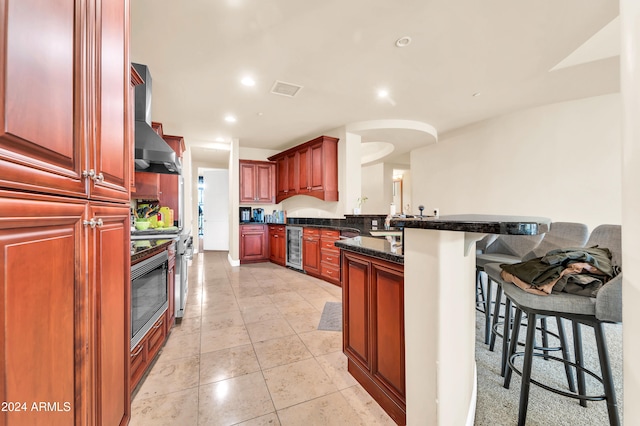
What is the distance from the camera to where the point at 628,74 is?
0.57 m

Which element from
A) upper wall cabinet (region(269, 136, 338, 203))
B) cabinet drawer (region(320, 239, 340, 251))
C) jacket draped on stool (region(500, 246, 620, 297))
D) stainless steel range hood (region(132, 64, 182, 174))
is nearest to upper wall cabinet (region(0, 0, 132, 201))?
stainless steel range hood (region(132, 64, 182, 174))

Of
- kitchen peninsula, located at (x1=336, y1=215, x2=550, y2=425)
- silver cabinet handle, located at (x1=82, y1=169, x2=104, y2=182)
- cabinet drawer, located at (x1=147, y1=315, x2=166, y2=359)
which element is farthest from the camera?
cabinet drawer, located at (x1=147, y1=315, x2=166, y2=359)

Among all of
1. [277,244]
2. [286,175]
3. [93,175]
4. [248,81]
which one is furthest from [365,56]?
[277,244]

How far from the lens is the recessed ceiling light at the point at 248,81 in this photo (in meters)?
3.00

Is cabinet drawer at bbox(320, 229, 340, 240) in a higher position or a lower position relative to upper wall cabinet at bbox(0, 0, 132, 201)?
lower

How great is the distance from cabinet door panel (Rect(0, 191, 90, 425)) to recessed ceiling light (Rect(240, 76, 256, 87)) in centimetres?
276

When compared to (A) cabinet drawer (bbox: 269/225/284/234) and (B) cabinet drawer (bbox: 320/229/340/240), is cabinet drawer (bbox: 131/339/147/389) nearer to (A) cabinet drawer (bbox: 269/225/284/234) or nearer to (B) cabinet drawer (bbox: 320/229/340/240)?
(B) cabinet drawer (bbox: 320/229/340/240)

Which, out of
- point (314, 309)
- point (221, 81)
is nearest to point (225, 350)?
point (314, 309)

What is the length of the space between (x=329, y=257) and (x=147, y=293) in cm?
285

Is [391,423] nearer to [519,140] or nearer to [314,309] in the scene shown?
[314,309]

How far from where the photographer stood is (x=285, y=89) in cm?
326

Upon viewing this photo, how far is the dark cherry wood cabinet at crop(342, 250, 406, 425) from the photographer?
129 cm

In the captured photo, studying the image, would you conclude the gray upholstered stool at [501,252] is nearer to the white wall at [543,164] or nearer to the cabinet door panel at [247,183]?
the white wall at [543,164]

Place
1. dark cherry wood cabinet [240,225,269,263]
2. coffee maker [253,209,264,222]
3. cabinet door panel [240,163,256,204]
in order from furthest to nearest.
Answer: coffee maker [253,209,264,222] < cabinet door panel [240,163,256,204] < dark cherry wood cabinet [240,225,269,263]
